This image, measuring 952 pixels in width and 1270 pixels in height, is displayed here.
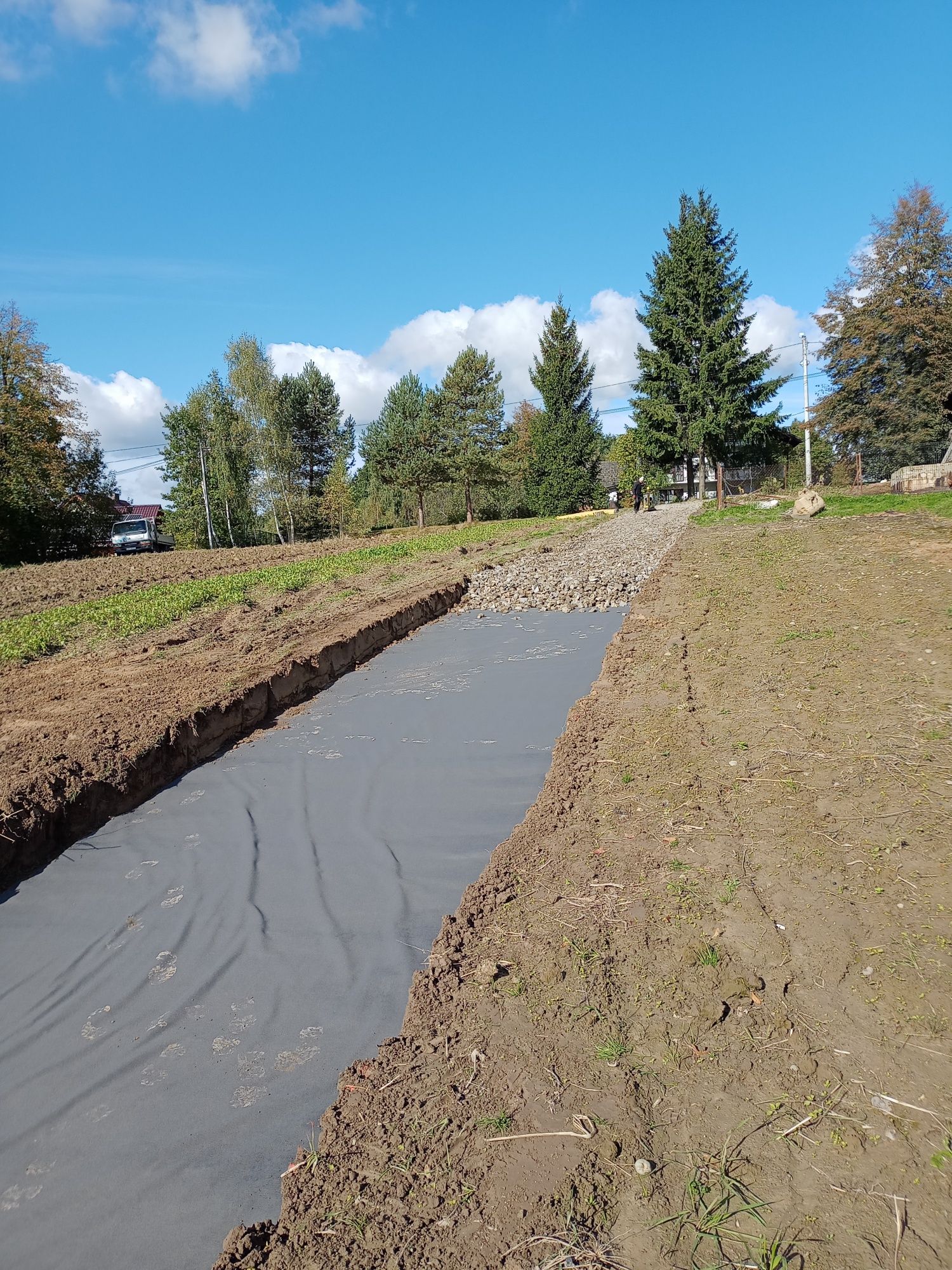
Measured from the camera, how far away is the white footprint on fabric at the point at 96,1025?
2803 millimetres

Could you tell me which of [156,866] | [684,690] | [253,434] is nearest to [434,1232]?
[156,866]

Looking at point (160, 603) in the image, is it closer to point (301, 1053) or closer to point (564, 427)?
point (301, 1053)

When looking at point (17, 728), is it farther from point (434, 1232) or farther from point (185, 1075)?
point (434, 1232)

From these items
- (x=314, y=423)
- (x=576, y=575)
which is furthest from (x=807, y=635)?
(x=314, y=423)

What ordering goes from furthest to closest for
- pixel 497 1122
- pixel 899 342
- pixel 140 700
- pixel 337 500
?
pixel 337 500, pixel 899 342, pixel 140 700, pixel 497 1122

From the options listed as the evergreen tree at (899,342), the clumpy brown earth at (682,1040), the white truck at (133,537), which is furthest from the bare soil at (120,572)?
the evergreen tree at (899,342)

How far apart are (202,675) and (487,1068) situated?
17.4ft

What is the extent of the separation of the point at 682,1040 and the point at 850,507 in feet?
53.4

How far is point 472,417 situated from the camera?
32719mm

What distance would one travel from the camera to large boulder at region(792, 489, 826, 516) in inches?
645

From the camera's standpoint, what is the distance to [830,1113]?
2021mm

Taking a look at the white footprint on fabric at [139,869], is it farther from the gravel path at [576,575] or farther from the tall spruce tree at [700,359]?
the tall spruce tree at [700,359]

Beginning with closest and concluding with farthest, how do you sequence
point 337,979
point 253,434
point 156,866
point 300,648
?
point 337,979 → point 156,866 → point 300,648 → point 253,434

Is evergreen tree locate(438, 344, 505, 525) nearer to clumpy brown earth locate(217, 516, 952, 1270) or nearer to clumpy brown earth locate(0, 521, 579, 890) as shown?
clumpy brown earth locate(0, 521, 579, 890)
